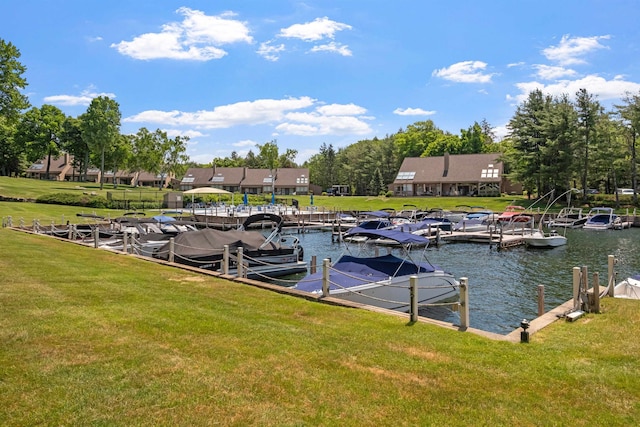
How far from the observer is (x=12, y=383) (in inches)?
232

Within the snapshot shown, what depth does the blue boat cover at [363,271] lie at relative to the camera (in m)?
15.9

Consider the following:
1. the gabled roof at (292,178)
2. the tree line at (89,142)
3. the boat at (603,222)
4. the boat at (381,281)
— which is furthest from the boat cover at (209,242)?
the gabled roof at (292,178)

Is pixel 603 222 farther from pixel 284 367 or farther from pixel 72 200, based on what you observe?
pixel 72 200

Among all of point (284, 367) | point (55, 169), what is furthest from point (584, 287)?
point (55, 169)

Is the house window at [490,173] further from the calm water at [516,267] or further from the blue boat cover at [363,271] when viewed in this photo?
the blue boat cover at [363,271]

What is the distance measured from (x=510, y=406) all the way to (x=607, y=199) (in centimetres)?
7072

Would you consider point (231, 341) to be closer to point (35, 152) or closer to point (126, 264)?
point (126, 264)

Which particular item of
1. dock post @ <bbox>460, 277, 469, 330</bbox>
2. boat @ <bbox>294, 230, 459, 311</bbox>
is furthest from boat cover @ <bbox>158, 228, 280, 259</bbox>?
dock post @ <bbox>460, 277, 469, 330</bbox>

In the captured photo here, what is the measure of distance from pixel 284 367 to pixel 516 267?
23975 millimetres

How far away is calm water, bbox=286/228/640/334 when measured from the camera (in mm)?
17312

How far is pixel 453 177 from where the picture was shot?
90000 mm

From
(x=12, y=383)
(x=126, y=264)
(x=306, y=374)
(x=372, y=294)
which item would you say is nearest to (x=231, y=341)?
(x=306, y=374)

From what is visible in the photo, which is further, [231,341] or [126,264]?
[126,264]

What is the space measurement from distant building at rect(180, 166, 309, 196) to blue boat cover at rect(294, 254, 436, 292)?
9620cm
